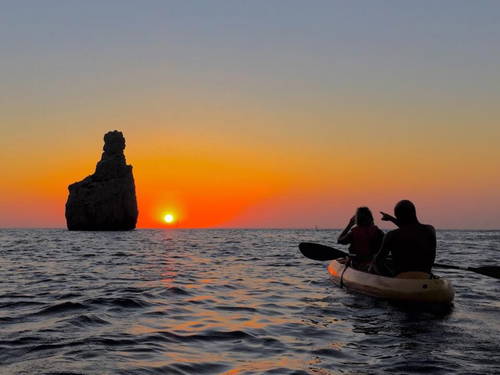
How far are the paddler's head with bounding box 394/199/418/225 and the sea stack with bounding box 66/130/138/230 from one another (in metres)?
83.7

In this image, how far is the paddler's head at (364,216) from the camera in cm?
1295

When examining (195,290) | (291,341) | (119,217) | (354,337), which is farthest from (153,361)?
(119,217)

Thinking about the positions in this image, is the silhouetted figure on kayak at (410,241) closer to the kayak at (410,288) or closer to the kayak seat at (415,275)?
the kayak seat at (415,275)

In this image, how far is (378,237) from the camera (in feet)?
42.4

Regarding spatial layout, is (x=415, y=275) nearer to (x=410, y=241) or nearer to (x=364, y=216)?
(x=410, y=241)

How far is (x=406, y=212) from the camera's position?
9.93 metres

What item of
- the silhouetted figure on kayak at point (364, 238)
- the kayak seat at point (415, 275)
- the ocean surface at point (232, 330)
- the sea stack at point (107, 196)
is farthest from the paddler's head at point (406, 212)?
the sea stack at point (107, 196)

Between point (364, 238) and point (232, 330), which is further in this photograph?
point (364, 238)

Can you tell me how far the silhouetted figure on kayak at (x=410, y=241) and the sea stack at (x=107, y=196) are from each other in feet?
274

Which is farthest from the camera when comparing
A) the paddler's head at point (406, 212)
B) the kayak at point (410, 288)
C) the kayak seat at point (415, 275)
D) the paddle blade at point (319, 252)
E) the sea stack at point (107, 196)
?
the sea stack at point (107, 196)

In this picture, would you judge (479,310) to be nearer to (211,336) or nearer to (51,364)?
(211,336)

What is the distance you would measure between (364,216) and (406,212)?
305cm

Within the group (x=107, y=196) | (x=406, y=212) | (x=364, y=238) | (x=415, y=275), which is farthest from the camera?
(x=107, y=196)

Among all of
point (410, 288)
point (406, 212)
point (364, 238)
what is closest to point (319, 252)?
point (364, 238)
